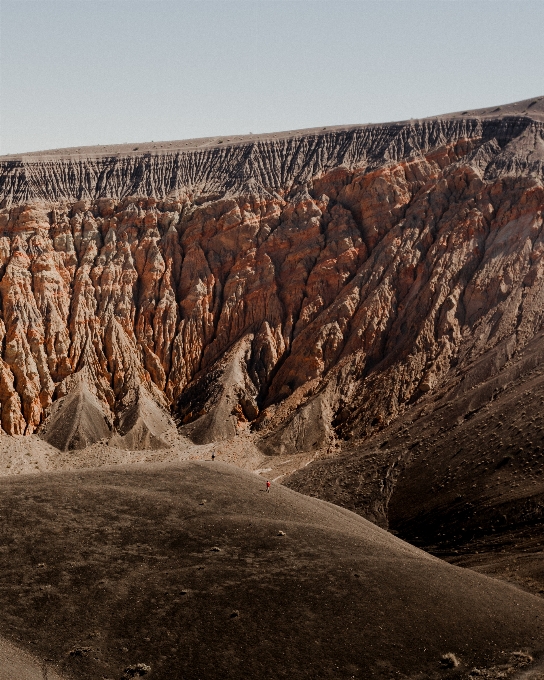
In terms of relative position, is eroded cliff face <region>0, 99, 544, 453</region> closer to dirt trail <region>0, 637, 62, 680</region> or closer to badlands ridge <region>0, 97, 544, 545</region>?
badlands ridge <region>0, 97, 544, 545</region>

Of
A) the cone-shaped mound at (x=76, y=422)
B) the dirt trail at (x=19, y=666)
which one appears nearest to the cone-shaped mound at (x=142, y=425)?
the cone-shaped mound at (x=76, y=422)

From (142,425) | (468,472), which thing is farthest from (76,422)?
(468,472)

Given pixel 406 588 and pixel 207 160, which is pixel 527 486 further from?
pixel 207 160

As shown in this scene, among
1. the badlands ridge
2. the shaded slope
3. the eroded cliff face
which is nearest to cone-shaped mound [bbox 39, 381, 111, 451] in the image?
the badlands ridge

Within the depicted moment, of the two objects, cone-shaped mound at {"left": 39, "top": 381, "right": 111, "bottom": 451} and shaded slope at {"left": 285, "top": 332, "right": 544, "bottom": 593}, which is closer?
shaded slope at {"left": 285, "top": 332, "right": 544, "bottom": 593}

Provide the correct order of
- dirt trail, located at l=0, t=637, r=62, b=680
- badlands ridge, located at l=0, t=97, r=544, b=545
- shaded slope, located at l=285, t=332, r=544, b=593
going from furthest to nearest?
badlands ridge, located at l=0, t=97, r=544, b=545, shaded slope, located at l=285, t=332, r=544, b=593, dirt trail, located at l=0, t=637, r=62, b=680

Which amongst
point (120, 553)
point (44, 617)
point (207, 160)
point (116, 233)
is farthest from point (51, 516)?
point (207, 160)
